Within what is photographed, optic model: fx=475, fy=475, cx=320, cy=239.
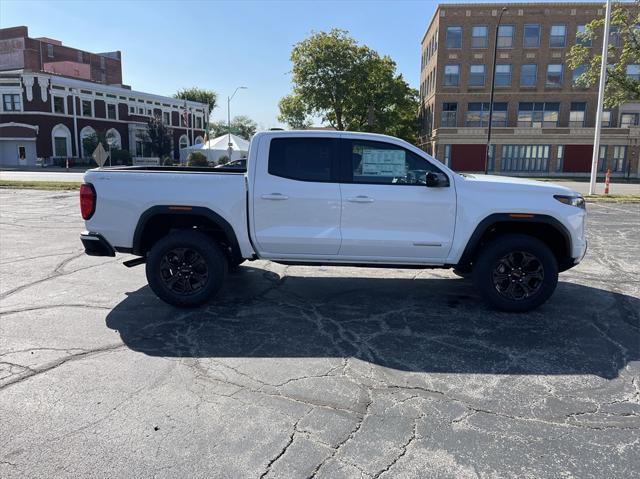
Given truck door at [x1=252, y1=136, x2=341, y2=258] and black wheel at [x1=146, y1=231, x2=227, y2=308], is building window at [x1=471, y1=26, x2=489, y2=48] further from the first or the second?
black wheel at [x1=146, y1=231, x2=227, y2=308]

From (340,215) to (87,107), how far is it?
57367 millimetres

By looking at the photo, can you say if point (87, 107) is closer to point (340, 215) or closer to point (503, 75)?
point (503, 75)

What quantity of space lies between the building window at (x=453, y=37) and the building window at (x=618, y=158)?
18.3m

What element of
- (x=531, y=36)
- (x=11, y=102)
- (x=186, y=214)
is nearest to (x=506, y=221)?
(x=186, y=214)

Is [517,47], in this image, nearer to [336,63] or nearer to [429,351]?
[336,63]

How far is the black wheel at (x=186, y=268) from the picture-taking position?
5387mm

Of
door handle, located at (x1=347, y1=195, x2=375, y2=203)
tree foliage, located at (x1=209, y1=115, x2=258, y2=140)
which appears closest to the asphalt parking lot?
door handle, located at (x1=347, y1=195, x2=375, y2=203)

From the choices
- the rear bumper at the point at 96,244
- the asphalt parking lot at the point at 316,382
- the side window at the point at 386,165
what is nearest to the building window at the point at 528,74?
the asphalt parking lot at the point at 316,382

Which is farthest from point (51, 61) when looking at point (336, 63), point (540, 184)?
point (540, 184)

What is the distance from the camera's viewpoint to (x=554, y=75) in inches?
1785

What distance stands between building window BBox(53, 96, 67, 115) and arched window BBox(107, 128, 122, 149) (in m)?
5.78

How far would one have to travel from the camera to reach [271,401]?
3492 millimetres

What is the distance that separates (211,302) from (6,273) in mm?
3544

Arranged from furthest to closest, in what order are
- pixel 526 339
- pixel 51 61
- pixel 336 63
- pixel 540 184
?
pixel 51 61 → pixel 336 63 → pixel 540 184 → pixel 526 339
